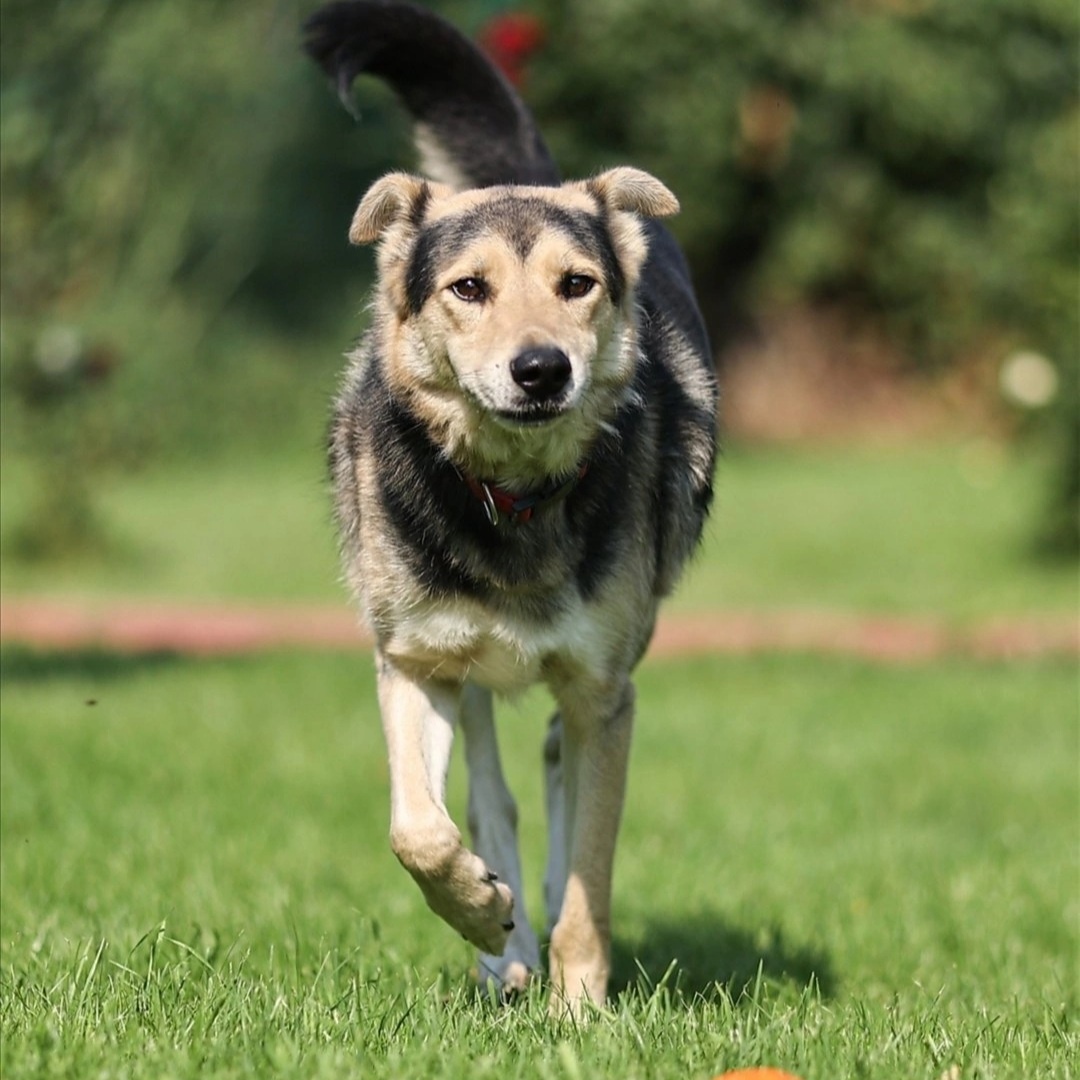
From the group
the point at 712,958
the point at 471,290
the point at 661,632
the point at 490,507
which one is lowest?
the point at 661,632

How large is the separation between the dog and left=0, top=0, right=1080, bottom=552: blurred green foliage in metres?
15.4

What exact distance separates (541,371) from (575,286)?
37 centimetres

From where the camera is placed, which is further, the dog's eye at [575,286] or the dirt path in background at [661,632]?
the dirt path in background at [661,632]

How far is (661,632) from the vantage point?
1349 cm

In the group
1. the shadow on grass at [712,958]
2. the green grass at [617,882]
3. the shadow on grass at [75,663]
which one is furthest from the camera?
the shadow on grass at [75,663]

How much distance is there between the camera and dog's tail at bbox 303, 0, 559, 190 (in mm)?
5531

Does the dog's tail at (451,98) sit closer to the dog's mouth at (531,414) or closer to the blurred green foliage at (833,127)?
the dog's mouth at (531,414)

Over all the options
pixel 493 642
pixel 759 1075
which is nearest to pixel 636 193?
pixel 493 642

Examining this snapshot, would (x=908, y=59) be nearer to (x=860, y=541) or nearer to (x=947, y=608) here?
(x=860, y=541)

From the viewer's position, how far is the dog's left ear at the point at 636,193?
4621mm

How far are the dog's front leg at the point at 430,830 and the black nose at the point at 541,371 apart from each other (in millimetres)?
892

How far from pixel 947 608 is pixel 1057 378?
2.10 meters

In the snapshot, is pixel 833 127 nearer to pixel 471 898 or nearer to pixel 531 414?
pixel 531 414

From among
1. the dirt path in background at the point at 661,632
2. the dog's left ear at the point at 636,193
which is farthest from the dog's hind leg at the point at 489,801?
the dirt path in background at the point at 661,632
